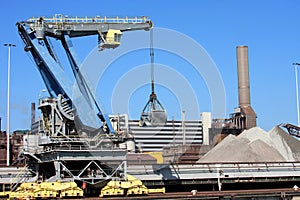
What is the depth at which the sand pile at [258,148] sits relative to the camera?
70312mm

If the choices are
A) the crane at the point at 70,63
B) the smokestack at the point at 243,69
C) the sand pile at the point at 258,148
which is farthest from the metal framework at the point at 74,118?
the smokestack at the point at 243,69

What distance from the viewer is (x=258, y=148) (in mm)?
73000

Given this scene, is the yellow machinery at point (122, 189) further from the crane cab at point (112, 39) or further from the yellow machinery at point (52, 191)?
the crane cab at point (112, 39)

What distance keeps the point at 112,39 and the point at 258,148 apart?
3666 centimetres

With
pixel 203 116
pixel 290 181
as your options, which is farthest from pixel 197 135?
pixel 290 181

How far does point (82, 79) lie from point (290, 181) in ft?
80.1

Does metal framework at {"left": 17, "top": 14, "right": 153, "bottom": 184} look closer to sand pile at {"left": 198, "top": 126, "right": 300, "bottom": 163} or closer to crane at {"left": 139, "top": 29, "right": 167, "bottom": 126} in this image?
crane at {"left": 139, "top": 29, "right": 167, "bottom": 126}

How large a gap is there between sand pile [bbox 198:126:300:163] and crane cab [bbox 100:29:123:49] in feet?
103

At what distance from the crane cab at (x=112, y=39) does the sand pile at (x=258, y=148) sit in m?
31.5

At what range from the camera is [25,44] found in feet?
149

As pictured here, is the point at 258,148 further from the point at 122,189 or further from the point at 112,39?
the point at 122,189

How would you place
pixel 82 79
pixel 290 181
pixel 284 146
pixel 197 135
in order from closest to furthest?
pixel 82 79, pixel 290 181, pixel 284 146, pixel 197 135

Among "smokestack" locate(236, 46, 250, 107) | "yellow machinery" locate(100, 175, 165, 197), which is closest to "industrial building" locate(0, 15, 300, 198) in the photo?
"yellow machinery" locate(100, 175, 165, 197)

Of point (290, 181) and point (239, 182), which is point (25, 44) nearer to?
point (239, 182)
